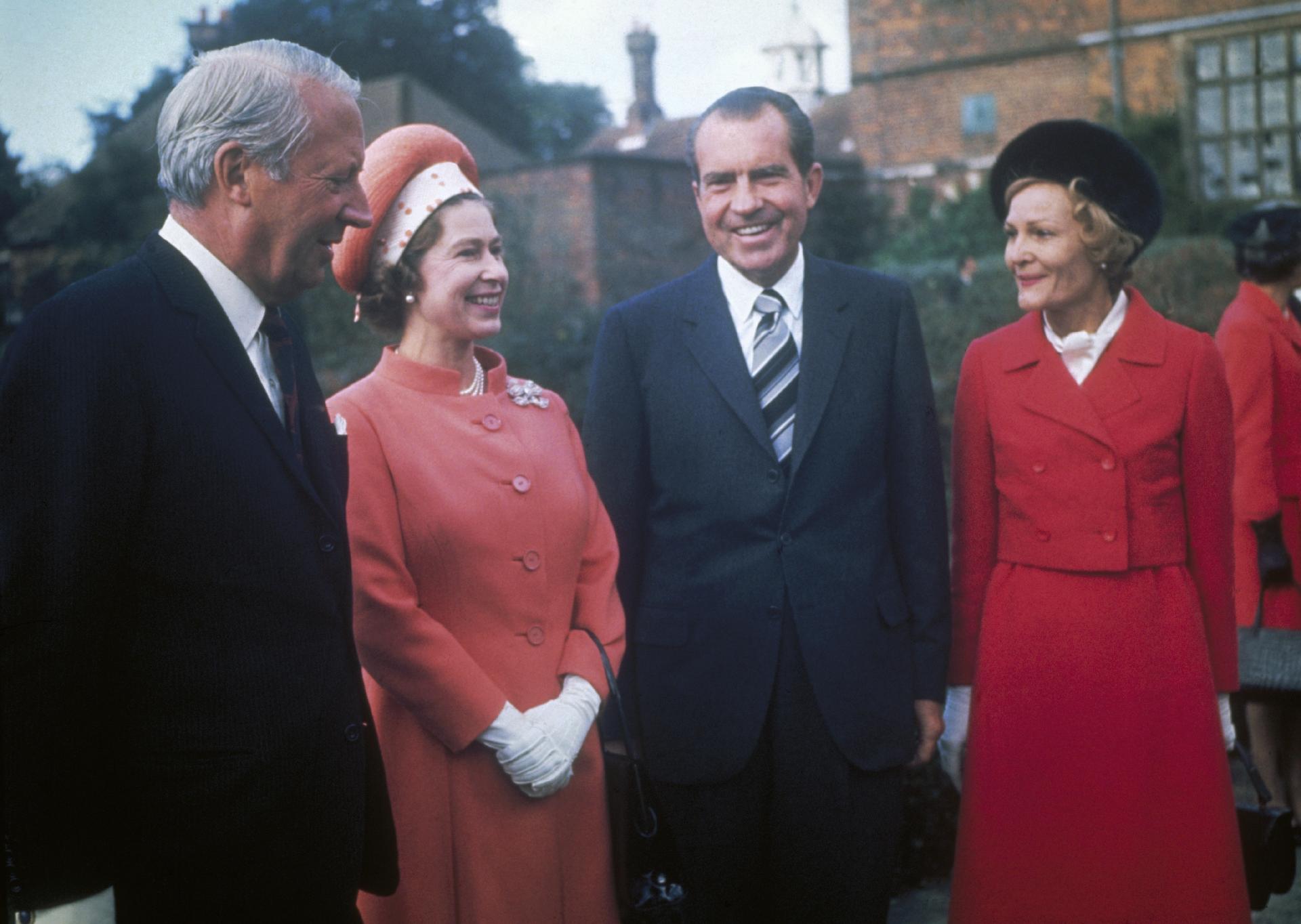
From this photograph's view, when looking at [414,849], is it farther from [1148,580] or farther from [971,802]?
[1148,580]

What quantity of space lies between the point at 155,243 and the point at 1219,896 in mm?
2858

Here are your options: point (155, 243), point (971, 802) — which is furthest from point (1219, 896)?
point (155, 243)

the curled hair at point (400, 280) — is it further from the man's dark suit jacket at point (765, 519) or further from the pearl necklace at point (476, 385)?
the man's dark suit jacket at point (765, 519)

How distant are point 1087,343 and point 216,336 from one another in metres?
2.30

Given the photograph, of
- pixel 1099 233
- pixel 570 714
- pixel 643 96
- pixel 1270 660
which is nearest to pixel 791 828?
pixel 570 714

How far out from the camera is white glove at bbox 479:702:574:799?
8.30 ft

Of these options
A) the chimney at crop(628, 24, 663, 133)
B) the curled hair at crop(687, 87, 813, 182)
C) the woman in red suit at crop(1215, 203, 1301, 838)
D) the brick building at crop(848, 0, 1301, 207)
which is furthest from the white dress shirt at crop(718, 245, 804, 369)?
the chimney at crop(628, 24, 663, 133)

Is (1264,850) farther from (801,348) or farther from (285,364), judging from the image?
(285,364)

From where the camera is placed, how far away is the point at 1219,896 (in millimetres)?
3006

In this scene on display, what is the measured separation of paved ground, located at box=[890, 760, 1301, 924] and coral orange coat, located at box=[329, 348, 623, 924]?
196 cm

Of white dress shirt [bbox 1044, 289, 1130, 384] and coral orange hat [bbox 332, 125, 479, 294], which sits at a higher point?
coral orange hat [bbox 332, 125, 479, 294]

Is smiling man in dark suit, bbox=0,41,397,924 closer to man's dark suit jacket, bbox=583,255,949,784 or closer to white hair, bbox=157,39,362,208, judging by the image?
white hair, bbox=157,39,362,208

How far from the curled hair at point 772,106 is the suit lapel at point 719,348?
0.30m

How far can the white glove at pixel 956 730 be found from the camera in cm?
325
